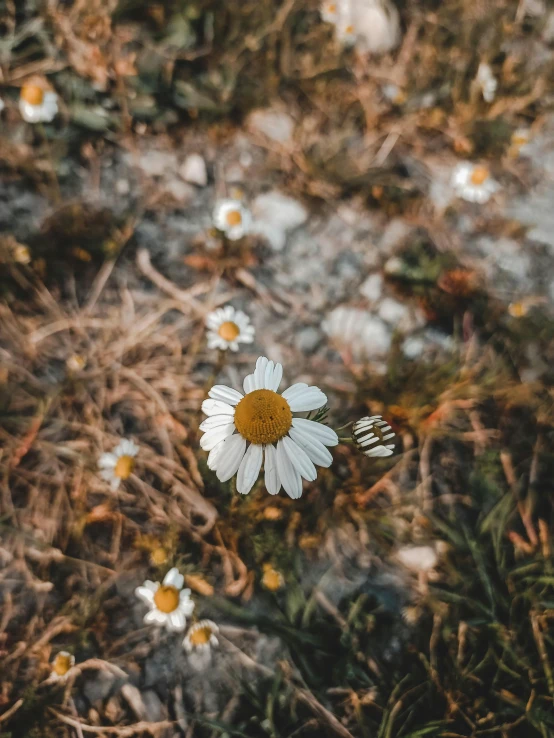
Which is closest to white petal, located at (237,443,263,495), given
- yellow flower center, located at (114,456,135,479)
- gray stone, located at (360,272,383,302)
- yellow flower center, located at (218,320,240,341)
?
yellow flower center, located at (114,456,135,479)

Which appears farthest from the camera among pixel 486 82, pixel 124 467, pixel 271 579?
pixel 486 82

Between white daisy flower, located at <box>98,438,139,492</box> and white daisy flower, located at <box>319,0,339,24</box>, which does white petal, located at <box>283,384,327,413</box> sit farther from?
white daisy flower, located at <box>319,0,339,24</box>

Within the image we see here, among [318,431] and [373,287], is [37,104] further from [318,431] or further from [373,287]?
[318,431]

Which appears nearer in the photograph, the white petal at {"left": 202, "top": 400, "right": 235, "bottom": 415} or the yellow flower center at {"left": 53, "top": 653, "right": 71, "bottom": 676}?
the white petal at {"left": 202, "top": 400, "right": 235, "bottom": 415}

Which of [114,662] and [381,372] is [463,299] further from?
[114,662]

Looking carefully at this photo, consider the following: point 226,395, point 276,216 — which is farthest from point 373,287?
point 226,395

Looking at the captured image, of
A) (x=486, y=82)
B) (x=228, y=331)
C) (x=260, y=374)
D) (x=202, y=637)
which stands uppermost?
(x=486, y=82)

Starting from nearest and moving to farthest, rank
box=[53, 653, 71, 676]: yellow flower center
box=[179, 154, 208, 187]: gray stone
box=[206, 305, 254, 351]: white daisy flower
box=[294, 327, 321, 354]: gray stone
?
box=[53, 653, 71, 676]: yellow flower center → box=[206, 305, 254, 351]: white daisy flower → box=[294, 327, 321, 354]: gray stone → box=[179, 154, 208, 187]: gray stone
